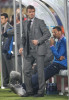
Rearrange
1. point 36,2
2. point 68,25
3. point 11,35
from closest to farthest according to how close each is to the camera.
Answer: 1. point 68,25
2. point 11,35
3. point 36,2

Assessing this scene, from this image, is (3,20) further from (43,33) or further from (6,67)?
(43,33)

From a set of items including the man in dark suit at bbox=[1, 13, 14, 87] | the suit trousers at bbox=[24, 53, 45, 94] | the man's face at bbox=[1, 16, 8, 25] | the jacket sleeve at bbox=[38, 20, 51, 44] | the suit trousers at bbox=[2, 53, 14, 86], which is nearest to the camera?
the jacket sleeve at bbox=[38, 20, 51, 44]

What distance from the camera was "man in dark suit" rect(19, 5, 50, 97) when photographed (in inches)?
378

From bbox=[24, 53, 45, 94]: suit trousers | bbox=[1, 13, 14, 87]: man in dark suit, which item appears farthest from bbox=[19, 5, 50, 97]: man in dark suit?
bbox=[1, 13, 14, 87]: man in dark suit

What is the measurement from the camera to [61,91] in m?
10.5

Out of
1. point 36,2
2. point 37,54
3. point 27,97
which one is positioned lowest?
point 27,97

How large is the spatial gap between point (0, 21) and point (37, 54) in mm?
2972

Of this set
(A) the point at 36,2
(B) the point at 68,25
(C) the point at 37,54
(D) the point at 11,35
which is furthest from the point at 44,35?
(A) the point at 36,2

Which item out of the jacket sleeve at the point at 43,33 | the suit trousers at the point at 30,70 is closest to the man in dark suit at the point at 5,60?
the suit trousers at the point at 30,70

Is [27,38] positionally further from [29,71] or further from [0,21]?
[0,21]

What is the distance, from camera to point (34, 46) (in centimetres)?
977

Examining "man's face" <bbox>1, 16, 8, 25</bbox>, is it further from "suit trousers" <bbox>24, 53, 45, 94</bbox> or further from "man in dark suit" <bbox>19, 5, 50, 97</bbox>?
"suit trousers" <bbox>24, 53, 45, 94</bbox>

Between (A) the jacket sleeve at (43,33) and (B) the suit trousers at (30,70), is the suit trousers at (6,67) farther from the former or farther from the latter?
(A) the jacket sleeve at (43,33)

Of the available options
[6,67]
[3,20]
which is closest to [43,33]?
[3,20]
